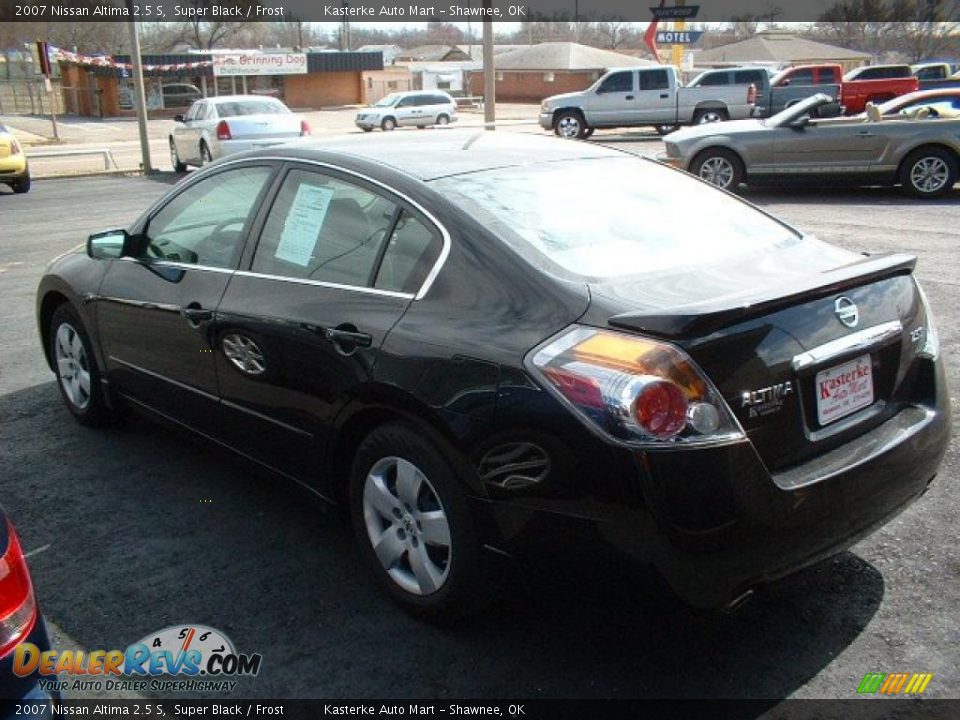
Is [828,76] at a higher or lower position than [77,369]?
higher

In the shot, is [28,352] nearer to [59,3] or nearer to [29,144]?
[29,144]

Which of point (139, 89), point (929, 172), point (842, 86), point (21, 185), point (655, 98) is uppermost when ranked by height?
point (139, 89)

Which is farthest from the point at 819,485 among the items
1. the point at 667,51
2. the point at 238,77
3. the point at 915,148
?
the point at 238,77

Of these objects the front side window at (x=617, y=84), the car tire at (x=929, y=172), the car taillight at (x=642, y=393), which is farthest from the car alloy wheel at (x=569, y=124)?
the car taillight at (x=642, y=393)

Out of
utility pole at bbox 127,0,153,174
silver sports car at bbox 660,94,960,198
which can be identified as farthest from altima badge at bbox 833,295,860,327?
utility pole at bbox 127,0,153,174

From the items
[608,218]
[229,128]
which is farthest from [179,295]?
[229,128]

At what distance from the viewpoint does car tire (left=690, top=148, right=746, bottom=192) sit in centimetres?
1393

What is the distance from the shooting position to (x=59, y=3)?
221 ft

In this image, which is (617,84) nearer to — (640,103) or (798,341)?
(640,103)

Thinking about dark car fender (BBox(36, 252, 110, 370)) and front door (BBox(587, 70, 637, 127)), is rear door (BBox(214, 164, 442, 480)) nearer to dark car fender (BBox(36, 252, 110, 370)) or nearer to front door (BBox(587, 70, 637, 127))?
dark car fender (BBox(36, 252, 110, 370))

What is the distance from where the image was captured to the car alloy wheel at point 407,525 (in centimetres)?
306

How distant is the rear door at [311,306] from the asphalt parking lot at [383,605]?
0.33m

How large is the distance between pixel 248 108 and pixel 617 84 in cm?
1318

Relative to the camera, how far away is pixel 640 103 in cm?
2898
